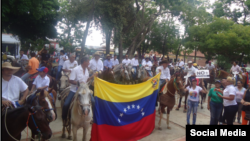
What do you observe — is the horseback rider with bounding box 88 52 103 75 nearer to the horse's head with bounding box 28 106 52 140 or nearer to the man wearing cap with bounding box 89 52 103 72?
the man wearing cap with bounding box 89 52 103 72

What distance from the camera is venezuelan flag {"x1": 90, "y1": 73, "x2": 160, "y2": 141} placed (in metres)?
4.62

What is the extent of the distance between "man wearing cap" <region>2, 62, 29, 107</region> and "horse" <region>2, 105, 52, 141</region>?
32cm

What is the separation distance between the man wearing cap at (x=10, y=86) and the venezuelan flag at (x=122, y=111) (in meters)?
1.82

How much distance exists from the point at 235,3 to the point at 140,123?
33.1 meters

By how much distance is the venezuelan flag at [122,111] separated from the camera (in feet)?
15.1

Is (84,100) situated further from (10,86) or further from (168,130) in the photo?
(168,130)

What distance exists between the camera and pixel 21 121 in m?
3.28

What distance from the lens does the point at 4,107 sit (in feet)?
11.2

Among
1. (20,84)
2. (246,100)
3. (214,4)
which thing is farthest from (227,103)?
(214,4)

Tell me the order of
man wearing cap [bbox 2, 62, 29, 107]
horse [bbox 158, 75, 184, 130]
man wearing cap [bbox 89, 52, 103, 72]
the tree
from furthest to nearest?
the tree, man wearing cap [bbox 89, 52, 103, 72], horse [bbox 158, 75, 184, 130], man wearing cap [bbox 2, 62, 29, 107]

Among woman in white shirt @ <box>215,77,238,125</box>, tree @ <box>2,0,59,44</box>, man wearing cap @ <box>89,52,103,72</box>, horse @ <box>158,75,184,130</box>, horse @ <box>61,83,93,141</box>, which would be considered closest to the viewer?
horse @ <box>61,83,93,141</box>

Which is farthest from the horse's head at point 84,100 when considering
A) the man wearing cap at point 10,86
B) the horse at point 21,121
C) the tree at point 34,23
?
the tree at point 34,23

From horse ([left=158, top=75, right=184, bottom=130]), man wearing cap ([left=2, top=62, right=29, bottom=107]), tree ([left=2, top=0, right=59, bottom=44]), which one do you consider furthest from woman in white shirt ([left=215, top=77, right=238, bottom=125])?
tree ([left=2, top=0, right=59, bottom=44])

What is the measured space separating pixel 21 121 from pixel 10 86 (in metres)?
0.89
